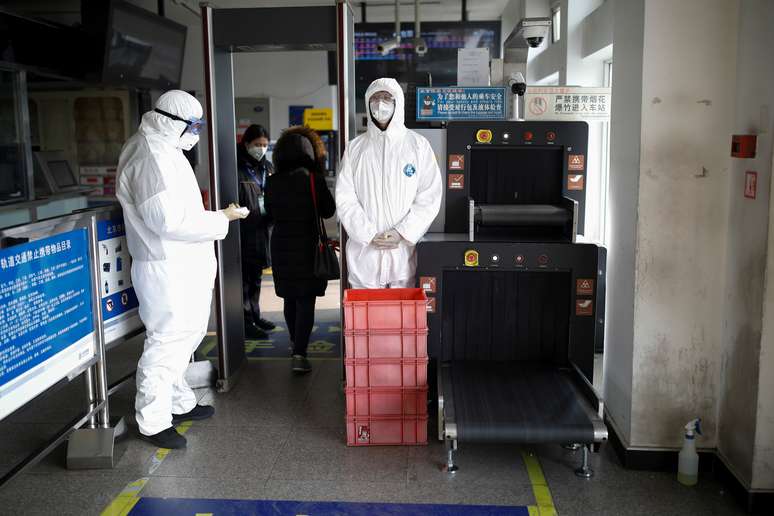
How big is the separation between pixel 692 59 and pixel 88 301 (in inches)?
109

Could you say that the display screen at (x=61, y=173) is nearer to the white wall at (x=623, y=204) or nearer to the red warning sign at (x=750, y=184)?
the white wall at (x=623, y=204)

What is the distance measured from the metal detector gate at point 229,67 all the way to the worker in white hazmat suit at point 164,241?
1.83ft

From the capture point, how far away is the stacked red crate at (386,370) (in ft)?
10.6

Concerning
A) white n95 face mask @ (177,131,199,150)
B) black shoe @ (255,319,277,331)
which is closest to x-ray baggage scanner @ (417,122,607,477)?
white n95 face mask @ (177,131,199,150)

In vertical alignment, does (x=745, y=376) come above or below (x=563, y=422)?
above

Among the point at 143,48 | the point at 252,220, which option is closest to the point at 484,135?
the point at 252,220

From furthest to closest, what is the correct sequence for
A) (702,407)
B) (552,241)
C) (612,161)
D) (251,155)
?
(251,155) < (552,241) < (612,161) < (702,407)

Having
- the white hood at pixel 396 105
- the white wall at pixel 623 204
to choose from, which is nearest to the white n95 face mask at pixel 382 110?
the white hood at pixel 396 105

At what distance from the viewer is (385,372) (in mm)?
3268

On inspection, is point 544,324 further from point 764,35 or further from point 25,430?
point 25,430

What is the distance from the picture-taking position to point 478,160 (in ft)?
12.5

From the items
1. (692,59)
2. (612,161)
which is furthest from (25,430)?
(692,59)

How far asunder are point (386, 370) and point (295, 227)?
1271 millimetres

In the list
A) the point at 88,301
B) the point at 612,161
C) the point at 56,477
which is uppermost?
the point at 612,161
